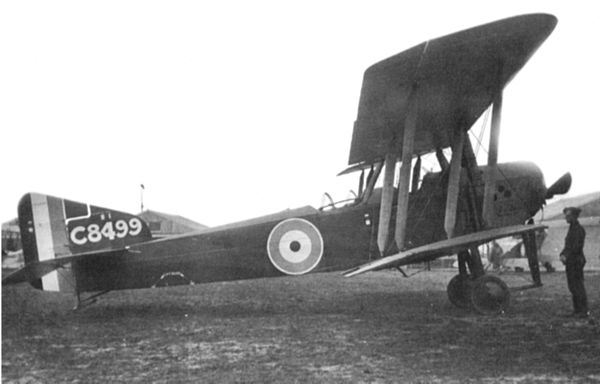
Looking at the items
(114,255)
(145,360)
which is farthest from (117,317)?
(145,360)

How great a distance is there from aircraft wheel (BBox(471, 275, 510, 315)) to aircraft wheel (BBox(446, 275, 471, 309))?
35 centimetres

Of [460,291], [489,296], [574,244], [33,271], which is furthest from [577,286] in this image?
[33,271]

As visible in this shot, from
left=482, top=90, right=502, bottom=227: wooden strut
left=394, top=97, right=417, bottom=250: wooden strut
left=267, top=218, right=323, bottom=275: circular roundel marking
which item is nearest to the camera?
left=394, top=97, right=417, bottom=250: wooden strut

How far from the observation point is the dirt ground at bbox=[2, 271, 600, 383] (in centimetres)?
365

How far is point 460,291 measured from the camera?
23.3 feet

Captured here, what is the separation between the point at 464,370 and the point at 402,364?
1.49 ft

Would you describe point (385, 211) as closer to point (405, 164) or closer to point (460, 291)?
point (405, 164)

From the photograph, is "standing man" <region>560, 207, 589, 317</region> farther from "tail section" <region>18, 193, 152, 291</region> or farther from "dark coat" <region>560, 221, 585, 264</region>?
"tail section" <region>18, 193, 152, 291</region>

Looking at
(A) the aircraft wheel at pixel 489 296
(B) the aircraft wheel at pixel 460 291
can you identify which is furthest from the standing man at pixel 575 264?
(B) the aircraft wheel at pixel 460 291

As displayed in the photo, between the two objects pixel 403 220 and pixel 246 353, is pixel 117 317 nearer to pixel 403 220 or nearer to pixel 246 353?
pixel 246 353

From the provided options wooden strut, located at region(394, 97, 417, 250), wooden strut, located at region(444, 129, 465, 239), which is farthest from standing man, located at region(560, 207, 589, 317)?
wooden strut, located at region(394, 97, 417, 250)

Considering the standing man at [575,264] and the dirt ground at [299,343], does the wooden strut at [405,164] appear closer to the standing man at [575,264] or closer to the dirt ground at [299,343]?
the dirt ground at [299,343]

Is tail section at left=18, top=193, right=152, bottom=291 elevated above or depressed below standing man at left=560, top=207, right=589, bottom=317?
above

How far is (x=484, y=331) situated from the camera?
5043 mm
